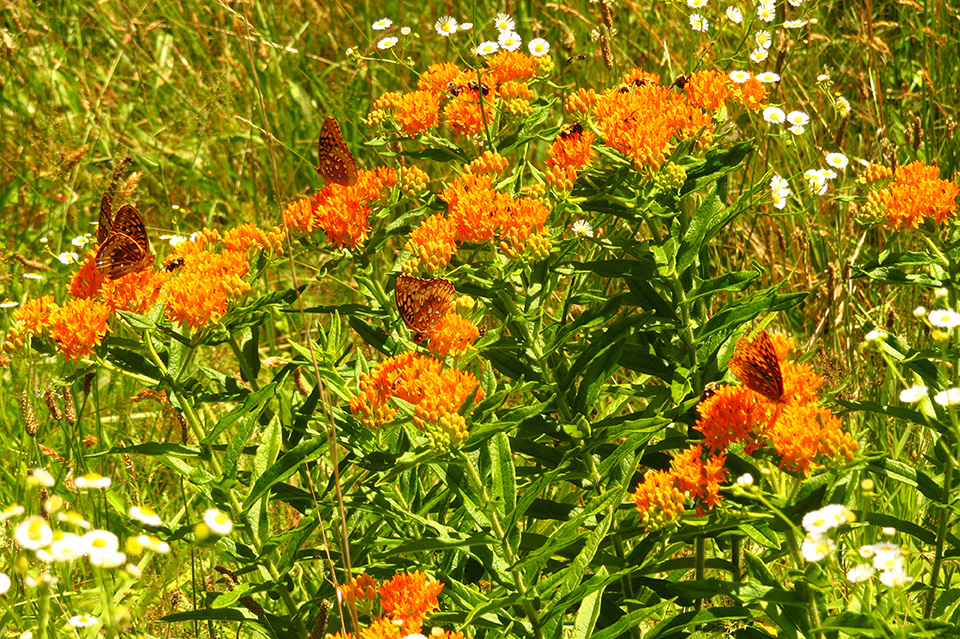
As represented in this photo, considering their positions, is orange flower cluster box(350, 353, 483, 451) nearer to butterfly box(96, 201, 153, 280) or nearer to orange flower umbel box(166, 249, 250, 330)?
orange flower umbel box(166, 249, 250, 330)

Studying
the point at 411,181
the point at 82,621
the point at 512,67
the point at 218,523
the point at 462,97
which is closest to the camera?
the point at 218,523

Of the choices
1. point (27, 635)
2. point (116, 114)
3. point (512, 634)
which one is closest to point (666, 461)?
point (512, 634)

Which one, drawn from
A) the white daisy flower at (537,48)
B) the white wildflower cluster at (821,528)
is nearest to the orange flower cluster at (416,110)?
the white daisy flower at (537,48)

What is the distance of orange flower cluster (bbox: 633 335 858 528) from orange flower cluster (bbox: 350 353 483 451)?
46cm

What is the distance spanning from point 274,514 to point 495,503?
5.33 feet

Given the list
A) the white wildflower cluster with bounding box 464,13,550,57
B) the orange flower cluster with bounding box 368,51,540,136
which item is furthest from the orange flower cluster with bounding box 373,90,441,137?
the white wildflower cluster with bounding box 464,13,550,57

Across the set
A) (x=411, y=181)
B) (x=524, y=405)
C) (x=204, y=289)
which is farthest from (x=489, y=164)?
(x=204, y=289)

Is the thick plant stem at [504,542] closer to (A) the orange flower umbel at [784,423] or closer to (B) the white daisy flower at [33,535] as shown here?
(A) the orange flower umbel at [784,423]

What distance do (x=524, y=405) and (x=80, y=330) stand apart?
1.22 meters

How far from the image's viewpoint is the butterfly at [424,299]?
8.52 feet

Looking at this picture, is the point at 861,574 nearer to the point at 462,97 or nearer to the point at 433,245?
the point at 433,245

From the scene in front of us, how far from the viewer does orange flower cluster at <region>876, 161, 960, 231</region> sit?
275cm

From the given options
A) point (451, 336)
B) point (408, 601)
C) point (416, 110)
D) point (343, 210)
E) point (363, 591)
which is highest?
point (416, 110)

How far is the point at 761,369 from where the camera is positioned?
233 centimetres
